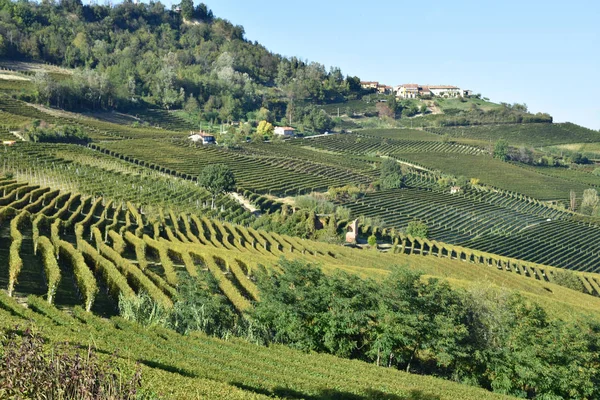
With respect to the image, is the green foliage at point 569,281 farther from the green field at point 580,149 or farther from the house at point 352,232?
the green field at point 580,149

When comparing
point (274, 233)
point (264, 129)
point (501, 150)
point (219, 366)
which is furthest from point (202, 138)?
point (219, 366)

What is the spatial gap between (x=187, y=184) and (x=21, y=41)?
3668 inches

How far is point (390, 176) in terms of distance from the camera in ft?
310

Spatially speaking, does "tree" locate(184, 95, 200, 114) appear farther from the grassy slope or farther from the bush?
the bush

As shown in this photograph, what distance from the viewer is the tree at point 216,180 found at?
66375 millimetres

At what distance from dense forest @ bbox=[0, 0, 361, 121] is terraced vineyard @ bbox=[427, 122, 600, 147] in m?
43.4

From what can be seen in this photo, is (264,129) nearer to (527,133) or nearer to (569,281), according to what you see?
(527,133)

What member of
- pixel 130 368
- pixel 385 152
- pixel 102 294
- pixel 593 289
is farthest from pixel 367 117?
pixel 130 368

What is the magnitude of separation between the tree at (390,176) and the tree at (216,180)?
1340 inches

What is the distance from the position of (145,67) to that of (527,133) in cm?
10768

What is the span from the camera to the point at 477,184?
10619 centimetres

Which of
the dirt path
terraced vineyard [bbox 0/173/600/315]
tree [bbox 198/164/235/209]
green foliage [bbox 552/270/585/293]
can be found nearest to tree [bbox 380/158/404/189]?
the dirt path

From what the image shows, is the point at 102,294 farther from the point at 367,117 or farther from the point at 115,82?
the point at 367,117

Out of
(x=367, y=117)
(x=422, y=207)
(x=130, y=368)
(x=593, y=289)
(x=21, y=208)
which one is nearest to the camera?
(x=130, y=368)
